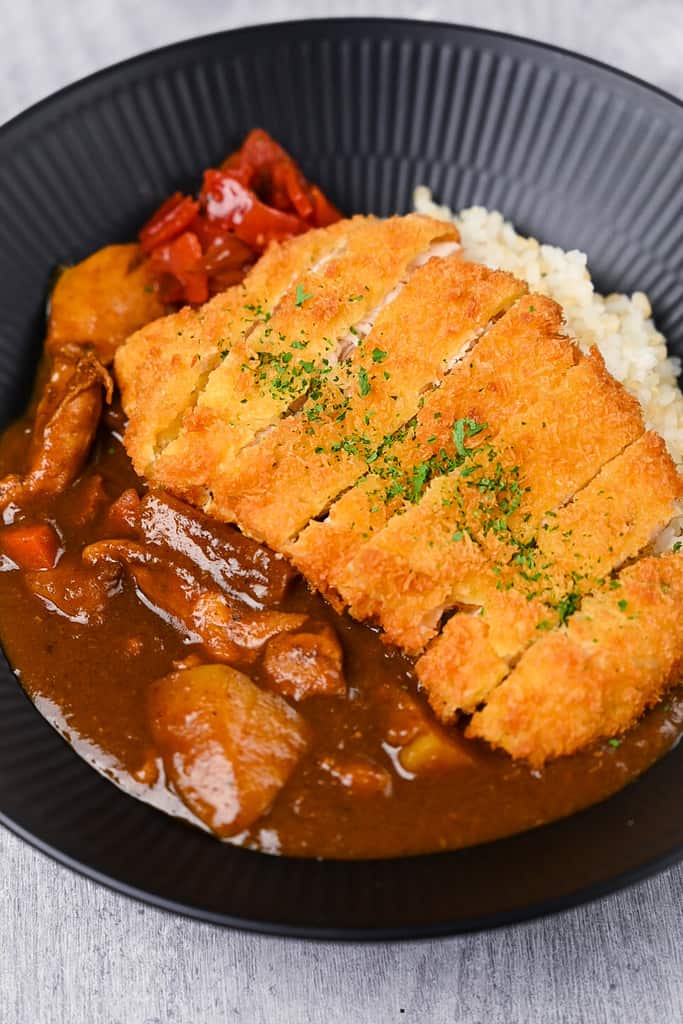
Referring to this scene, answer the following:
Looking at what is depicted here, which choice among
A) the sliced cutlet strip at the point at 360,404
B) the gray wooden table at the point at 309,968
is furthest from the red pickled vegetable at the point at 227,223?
the gray wooden table at the point at 309,968

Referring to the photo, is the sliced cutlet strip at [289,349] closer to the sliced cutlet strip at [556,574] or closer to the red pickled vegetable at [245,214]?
the red pickled vegetable at [245,214]

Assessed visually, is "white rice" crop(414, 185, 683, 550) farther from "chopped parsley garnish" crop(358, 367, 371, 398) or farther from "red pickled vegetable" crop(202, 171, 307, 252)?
"chopped parsley garnish" crop(358, 367, 371, 398)

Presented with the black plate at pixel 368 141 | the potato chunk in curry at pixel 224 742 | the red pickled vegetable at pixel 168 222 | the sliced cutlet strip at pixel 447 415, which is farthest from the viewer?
the red pickled vegetable at pixel 168 222

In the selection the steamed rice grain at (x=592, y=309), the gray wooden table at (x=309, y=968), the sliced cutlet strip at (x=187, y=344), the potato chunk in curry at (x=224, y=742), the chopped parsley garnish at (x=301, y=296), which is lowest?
the gray wooden table at (x=309, y=968)

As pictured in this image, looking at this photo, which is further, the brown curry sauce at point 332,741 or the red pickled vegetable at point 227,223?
the red pickled vegetable at point 227,223

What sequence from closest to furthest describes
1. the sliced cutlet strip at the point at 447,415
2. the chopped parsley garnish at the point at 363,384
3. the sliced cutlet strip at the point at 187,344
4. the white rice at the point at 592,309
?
1. the sliced cutlet strip at the point at 447,415
2. the chopped parsley garnish at the point at 363,384
3. the sliced cutlet strip at the point at 187,344
4. the white rice at the point at 592,309

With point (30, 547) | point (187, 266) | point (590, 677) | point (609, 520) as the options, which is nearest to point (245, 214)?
point (187, 266)

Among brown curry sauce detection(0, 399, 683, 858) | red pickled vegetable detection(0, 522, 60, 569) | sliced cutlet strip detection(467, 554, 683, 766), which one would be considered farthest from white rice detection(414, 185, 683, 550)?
red pickled vegetable detection(0, 522, 60, 569)
